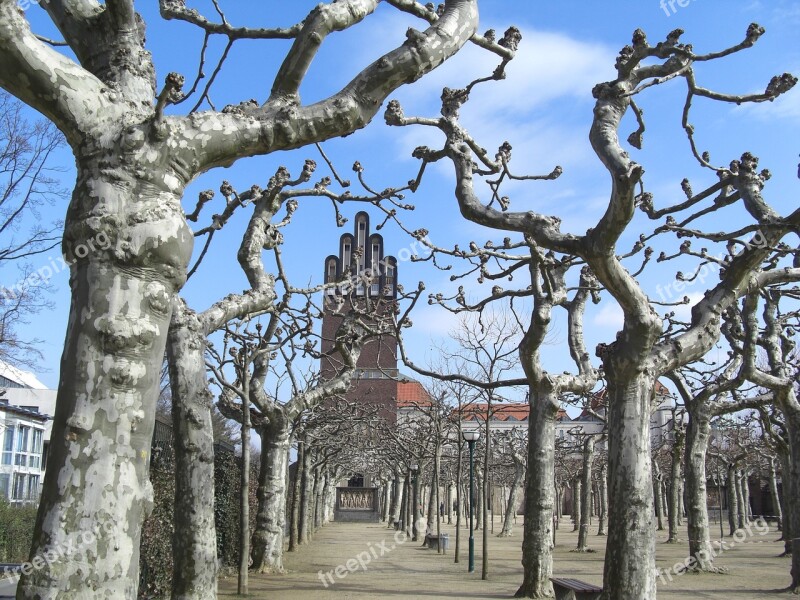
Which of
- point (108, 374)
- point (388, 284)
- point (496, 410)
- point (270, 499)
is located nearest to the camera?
point (108, 374)

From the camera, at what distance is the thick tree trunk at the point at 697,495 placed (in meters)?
16.2

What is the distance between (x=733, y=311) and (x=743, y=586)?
5.22 meters

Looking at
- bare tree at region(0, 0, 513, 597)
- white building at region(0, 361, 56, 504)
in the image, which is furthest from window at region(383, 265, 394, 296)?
white building at region(0, 361, 56, 504)

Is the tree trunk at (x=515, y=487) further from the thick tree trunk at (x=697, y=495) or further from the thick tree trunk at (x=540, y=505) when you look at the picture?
the thick tree trunk at (x=540, y=505)

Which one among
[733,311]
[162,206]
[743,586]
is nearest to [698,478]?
[743,586]

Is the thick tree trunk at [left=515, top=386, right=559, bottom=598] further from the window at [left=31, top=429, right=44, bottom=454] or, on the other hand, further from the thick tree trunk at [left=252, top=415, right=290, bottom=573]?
the window at [left=31, top=429, right=44, bottom=454]

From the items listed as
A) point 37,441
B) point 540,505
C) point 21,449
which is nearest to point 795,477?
point 540,505

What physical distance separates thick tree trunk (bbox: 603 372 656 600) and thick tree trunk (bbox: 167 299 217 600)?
4095mm

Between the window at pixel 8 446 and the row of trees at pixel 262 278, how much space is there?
113ft

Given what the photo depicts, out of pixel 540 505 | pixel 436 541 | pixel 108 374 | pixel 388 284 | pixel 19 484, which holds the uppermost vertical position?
pixel 388 284

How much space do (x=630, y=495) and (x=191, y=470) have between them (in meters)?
4.53

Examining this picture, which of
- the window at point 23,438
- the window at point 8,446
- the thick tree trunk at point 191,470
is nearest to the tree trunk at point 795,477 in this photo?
the thick tree trunk at point 191,470

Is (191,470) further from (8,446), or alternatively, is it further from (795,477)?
(8,446)

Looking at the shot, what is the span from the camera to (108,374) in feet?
11.8
